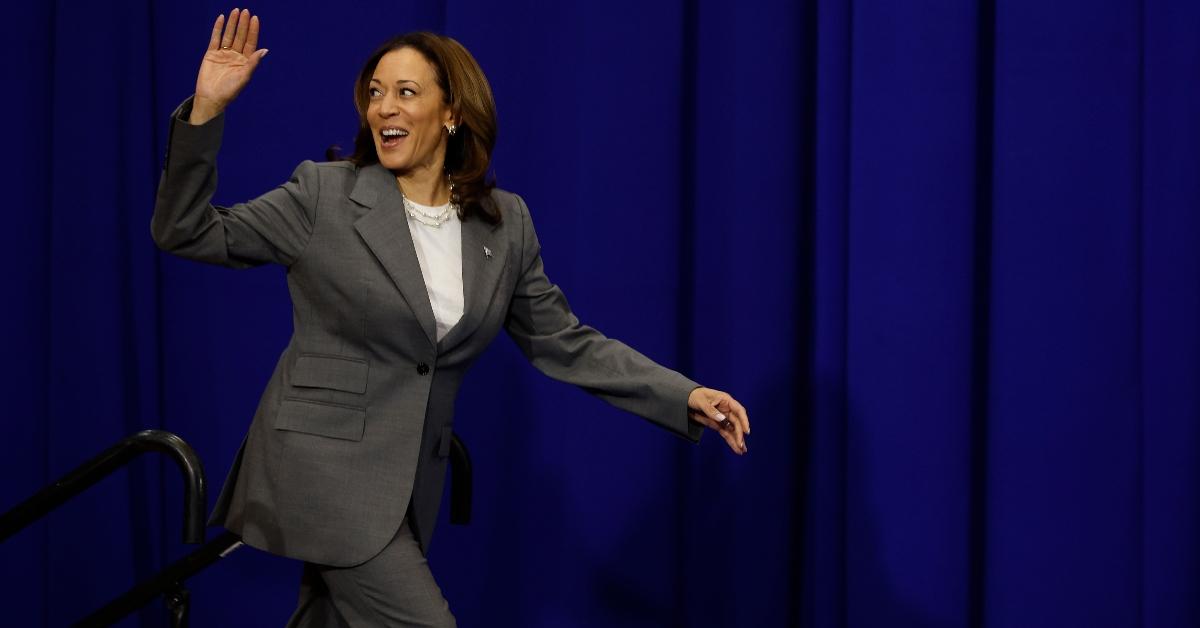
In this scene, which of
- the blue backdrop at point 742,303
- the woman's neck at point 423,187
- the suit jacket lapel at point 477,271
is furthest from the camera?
the blue backdrop at point 742,303

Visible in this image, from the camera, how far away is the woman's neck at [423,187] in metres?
2.19

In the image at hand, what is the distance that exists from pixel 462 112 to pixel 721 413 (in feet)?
2.47

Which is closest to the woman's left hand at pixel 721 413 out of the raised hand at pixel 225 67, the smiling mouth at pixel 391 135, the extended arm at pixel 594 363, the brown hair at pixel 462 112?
the extended arm at pixel 594 363

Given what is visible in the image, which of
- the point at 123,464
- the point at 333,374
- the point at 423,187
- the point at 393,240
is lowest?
the point at 123,464

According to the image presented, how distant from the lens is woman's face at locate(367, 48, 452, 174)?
2.15 m

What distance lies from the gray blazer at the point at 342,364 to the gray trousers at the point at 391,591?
36mm

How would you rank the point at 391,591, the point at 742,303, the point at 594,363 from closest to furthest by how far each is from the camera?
the point at 391,591 < the point at 594,363 < the point at 742,303

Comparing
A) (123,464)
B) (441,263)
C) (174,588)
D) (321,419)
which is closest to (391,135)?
(441,263)

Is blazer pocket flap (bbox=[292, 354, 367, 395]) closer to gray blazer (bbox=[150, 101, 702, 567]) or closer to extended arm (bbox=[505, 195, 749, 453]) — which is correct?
gray blazer (bbox=[150, 101, 702, 567])

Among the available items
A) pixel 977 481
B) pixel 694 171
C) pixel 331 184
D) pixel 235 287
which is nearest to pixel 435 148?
pixel 331 184

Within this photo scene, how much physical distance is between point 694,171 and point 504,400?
0.81m

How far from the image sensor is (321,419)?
1.96 m

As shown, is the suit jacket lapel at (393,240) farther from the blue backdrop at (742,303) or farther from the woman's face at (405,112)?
the blue backdrop at (742,303)

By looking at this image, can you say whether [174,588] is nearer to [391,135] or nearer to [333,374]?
[333,374]
